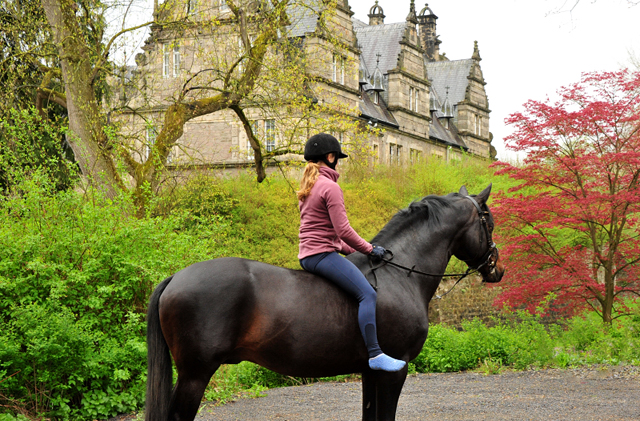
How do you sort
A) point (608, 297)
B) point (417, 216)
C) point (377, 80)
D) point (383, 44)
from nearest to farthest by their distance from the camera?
point (417, 216), point (608, 297), point (377, 80), point (383, 44)

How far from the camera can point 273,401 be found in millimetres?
7852

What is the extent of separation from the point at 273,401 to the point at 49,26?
10400 millimetres

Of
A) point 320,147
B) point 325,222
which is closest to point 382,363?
point 325,222

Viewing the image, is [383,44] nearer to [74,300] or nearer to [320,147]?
[74,300]

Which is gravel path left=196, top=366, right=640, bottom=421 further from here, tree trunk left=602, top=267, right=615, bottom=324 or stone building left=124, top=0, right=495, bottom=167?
stone building left=124, top=0, right=495, bottom=167

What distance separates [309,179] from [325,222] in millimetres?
329

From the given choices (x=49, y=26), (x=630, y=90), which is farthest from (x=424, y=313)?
(x=49, y=26)

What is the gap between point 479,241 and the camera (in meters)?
5.11

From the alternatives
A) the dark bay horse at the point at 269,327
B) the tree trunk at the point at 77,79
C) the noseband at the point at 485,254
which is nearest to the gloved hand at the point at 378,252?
the dark bay horse at the point at 269,327

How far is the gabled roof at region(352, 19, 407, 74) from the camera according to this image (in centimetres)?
3528

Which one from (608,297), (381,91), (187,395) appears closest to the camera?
(187,395)

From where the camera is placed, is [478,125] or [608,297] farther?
[478,125]

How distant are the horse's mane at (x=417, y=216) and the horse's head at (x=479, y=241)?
0.25 m

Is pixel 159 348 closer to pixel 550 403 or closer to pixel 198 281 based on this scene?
pixel 198 281
